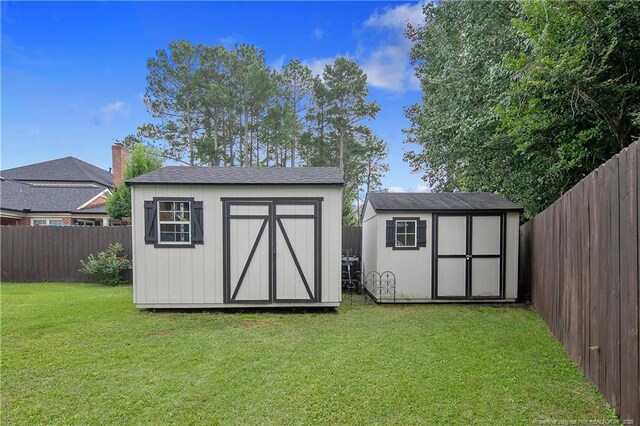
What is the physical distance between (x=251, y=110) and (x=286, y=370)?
1674cm

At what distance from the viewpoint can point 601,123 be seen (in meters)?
5.39

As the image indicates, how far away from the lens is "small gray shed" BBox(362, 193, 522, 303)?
6.92m

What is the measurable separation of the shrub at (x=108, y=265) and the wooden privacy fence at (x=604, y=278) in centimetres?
992

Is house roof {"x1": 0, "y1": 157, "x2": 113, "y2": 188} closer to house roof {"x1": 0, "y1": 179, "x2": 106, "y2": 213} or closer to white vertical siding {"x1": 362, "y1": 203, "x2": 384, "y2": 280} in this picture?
house roof {"x1": 0, "y1": 179, "x2": 106, "y2": 213}

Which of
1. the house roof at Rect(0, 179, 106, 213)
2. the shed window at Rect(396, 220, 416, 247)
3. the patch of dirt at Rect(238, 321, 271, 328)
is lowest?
the patch of dirt at Rect(238, 321, 271, 328)

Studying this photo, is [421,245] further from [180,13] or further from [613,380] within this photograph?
[180,13]

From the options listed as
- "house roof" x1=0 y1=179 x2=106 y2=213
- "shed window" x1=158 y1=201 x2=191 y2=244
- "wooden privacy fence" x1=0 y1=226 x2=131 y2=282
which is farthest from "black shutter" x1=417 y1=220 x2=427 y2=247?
"house roof" x1=0 y1=179 x2=106 y2=213

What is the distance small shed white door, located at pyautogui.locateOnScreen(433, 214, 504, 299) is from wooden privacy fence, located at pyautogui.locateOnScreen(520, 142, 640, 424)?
2369 mm

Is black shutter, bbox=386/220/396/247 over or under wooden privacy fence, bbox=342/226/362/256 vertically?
over

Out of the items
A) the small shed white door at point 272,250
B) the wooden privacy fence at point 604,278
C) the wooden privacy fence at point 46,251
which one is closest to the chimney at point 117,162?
the wooden privacy fence at point 46,251

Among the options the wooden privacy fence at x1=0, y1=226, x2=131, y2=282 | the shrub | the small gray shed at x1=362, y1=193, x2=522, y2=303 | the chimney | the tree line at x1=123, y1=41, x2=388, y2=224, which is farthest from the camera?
the tree line at x1=123, y1=41, x2=388, y2=224

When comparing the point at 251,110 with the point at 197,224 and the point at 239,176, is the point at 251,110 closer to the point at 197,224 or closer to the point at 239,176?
the point at 239,176

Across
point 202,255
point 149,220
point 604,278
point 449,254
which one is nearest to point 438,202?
point 449,254

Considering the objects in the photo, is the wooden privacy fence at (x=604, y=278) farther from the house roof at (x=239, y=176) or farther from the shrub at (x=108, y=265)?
the shrub at (x=108, y=265)
